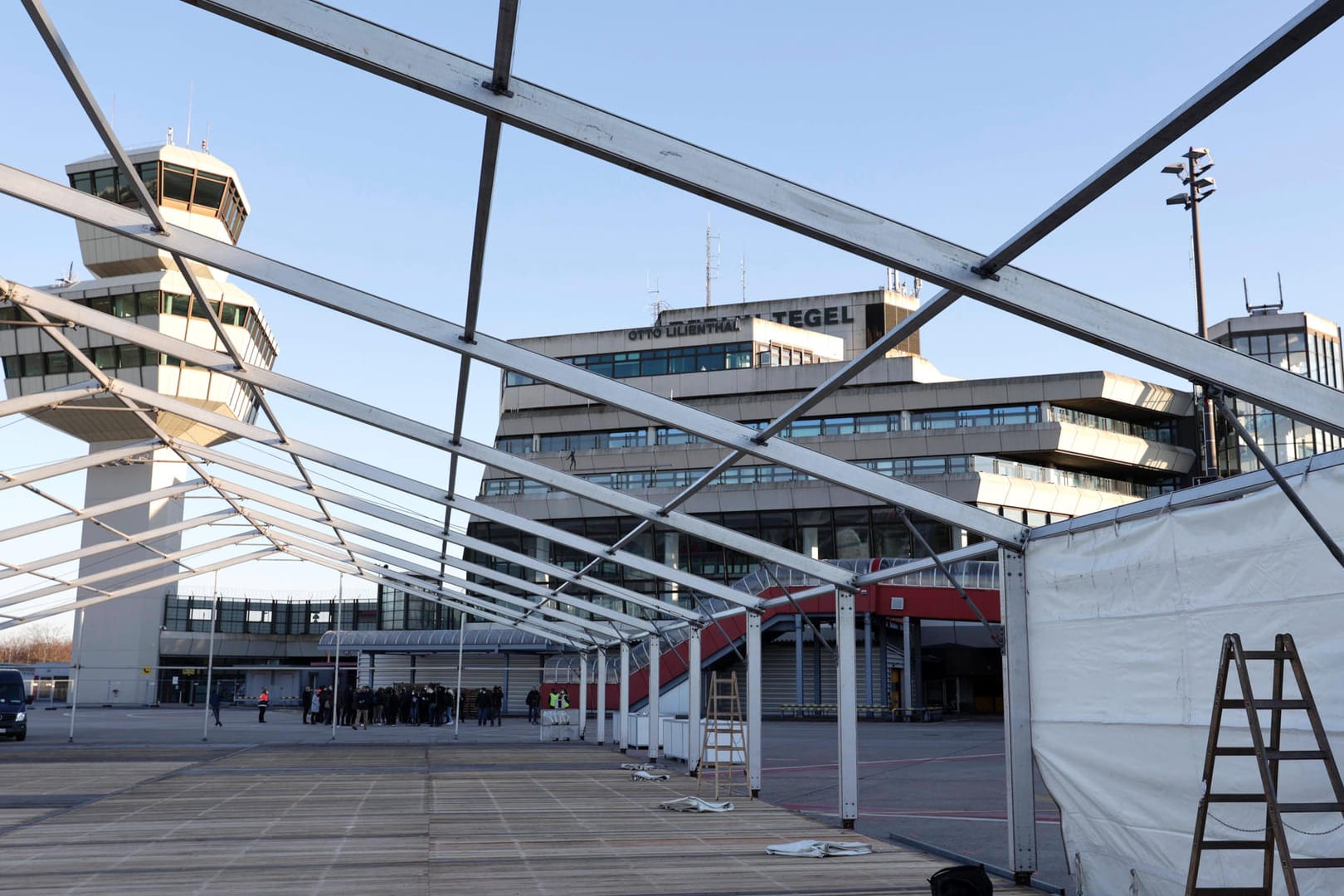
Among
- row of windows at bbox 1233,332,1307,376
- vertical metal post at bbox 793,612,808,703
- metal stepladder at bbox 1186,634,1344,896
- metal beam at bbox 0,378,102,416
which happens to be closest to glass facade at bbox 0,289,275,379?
vertical metal post at bbox 793,612,808,703

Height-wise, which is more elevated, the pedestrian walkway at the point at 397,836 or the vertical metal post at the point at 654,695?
the vertical metal post at the point at 654,695

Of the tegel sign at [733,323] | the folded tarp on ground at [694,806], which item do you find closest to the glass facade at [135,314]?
the tegel sign at [733,323]

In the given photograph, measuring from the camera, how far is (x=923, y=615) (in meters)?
46.7

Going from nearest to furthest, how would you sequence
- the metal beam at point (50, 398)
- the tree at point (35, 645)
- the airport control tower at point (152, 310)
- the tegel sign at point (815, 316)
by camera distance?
1. the metal beam at point (50, 398)
2. the airport control tower at point (152, 310)
3. the tegel sign at point (815, 316)
4. the tree at point (35, 645)

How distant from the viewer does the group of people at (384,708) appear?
49.5m

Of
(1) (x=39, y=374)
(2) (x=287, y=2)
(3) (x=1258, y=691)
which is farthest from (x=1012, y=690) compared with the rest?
(1) (x=39, y=374)

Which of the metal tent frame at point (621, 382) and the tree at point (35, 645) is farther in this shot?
the tree at point (35, 645)

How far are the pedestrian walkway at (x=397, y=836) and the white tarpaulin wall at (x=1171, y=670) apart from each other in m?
1.64

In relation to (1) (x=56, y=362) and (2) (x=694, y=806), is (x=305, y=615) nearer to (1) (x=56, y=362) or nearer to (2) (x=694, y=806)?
(1) (x=56, y=362)

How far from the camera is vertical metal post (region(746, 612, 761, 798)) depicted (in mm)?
20084

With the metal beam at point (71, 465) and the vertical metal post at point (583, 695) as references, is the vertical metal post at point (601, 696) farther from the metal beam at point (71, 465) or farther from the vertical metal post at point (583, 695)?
the metal beam at point (71, 465)

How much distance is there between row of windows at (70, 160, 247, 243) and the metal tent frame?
85.9 ft

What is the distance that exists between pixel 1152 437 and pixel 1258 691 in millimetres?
63368

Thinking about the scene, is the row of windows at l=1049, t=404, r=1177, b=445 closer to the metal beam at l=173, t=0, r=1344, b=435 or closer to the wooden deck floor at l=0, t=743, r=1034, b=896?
the wooden deck floor at l=0, t=743, r=1034, b=896
